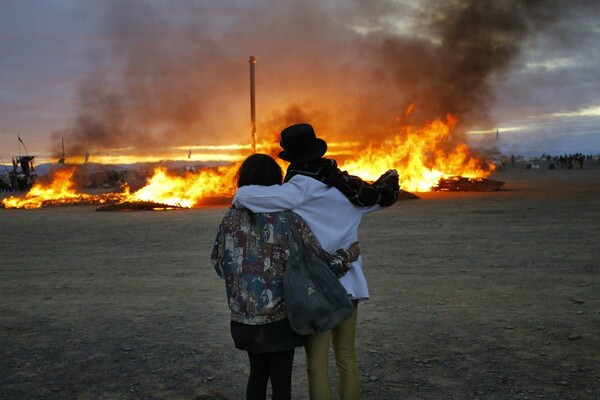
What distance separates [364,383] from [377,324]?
1528 millimetres

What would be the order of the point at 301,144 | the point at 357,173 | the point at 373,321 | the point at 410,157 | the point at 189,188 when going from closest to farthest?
1. the point at 301,144
2. the point at 373,321
3. the point at 189,188
4. the point at 357,173
5. the point at 410,157

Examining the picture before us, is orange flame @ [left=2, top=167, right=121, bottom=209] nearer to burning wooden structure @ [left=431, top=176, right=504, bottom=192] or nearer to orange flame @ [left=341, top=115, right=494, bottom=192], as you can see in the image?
orange flame @ [left=341, top=115, right=494, bottom=192]

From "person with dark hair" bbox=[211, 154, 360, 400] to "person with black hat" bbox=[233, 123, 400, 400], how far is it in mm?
71

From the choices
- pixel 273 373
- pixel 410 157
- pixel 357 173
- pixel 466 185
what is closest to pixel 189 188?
pixel 357 173

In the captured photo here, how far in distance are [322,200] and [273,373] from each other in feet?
3.08

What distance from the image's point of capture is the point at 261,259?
278 centimetres

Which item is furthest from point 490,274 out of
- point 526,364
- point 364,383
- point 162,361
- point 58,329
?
point 58,329

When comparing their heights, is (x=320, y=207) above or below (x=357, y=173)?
above

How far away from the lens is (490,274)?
322 inches

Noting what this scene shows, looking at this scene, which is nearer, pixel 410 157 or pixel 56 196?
pixel 56 196

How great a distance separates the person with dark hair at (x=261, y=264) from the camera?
277cm

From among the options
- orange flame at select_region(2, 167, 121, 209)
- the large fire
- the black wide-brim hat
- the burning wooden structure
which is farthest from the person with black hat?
the burning wooden structure

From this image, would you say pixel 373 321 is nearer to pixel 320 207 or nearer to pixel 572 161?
pixel 320 207

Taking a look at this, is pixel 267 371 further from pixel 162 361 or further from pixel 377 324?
pixel 377 324
